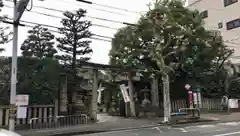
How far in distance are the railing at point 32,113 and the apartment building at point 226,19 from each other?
28.1 m

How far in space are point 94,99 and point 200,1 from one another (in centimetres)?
3576

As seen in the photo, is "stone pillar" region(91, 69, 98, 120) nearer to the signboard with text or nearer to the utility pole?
the signboard with text

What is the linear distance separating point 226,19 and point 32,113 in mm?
35420

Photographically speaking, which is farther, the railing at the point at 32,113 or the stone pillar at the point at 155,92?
the stone pillar at the point at 155,92

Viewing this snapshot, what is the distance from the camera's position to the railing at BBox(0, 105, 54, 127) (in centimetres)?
1761

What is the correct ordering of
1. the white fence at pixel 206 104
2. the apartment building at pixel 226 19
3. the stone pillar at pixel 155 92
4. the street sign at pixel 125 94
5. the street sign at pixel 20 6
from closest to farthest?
1. the street sign at pixel 20 6
2. the street sign at pixel 125 94
3. the stone pillar at pixel 155 92
4. the white fence at pixel 206 104
5. the apartment building at pixel 226 19

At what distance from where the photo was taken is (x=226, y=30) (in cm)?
4509

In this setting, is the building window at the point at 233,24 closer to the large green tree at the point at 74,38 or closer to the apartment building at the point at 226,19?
the apartment building at the point at 226,19

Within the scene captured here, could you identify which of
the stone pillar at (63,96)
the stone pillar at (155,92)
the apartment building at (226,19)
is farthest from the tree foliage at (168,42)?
the apartment building at (226,19)

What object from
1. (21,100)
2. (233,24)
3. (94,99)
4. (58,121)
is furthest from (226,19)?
(21,100)

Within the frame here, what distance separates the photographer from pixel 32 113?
18.7 metres

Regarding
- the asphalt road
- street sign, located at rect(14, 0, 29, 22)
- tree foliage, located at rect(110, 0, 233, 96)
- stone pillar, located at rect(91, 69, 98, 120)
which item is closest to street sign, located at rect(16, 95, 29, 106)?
Result: street sign, located at rect(14, 0, 29, 22)

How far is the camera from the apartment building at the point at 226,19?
42406 millimetres

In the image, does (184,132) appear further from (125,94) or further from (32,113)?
(125,94)
